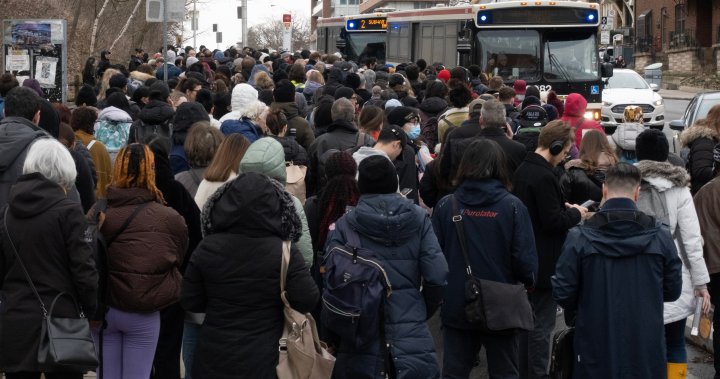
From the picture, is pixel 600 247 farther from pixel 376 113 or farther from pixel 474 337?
pixel 376 113

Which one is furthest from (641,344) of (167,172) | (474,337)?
(167,172)

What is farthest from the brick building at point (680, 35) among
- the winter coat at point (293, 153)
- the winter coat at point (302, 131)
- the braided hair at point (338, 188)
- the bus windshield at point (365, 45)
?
the braided hair at point (338, 188)

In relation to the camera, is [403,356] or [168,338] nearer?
[403,356]

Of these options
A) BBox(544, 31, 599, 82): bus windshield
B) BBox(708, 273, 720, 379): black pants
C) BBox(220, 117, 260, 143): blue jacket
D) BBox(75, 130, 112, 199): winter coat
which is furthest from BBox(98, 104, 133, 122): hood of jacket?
BBox(544, 31, 599, 82): bus windshield

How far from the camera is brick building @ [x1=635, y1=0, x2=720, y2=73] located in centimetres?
6194

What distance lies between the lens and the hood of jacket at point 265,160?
21.3 ft

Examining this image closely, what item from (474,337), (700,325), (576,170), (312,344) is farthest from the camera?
(576,170)

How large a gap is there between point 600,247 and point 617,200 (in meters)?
0.28

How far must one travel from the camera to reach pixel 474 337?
Answer: 6668 mm

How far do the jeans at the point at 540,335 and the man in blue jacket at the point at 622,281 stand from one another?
1.49m

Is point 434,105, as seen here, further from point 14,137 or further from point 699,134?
point 14,137

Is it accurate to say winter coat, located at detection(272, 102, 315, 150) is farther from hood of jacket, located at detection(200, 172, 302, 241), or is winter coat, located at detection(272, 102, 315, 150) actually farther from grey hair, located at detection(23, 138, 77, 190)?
hood of jacket, located at detection(200, 172, 302, 241)

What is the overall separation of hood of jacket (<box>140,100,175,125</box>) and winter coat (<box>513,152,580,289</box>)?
4069mm

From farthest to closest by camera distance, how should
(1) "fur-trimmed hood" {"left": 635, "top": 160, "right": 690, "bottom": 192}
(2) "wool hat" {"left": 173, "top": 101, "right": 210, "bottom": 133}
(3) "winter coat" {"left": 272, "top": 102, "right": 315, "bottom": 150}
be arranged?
(3) "winter coat" {"left": 272, "top": 102, "right": 315, "bottom": 150}, (2) "wool hat" {"left": 173, "top": 101, "right": 210, "bottom": 133}, (1) "fur-trimmed hood" {"left": 635, "top": 160, "right": 690, "bottom": 192}
